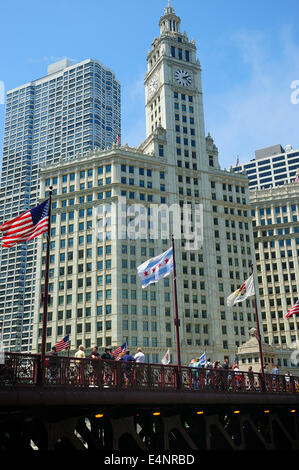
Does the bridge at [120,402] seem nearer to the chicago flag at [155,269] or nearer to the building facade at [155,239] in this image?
the chicago flag at [155,269]

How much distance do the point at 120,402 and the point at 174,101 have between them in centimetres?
9500

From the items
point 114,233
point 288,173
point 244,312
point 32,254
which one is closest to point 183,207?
point 114,233

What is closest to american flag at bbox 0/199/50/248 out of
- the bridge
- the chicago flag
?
the bridge

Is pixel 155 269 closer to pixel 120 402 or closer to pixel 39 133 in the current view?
pixel 120 402

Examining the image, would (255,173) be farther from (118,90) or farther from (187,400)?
(187,400)

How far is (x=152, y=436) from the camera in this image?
81.7 ft

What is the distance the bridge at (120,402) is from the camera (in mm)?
18406

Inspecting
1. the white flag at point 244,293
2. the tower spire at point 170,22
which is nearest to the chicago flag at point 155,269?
the white flag at point 244,293

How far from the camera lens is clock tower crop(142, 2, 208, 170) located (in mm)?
105312

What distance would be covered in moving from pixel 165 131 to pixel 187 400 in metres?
86.6

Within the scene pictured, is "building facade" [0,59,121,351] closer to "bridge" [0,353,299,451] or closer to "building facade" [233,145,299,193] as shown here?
"building facade" [233,145,299,193]

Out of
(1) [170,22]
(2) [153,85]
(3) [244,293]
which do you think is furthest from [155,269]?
(1) [170,22]

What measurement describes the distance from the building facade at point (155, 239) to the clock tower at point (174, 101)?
0.23m
